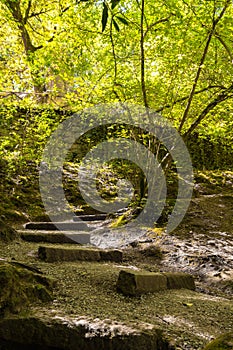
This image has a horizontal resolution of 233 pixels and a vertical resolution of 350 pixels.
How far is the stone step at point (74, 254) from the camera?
3.63m

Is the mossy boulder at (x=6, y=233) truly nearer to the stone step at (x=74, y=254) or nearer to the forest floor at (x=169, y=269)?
the forest floor at (x=169, y=269)

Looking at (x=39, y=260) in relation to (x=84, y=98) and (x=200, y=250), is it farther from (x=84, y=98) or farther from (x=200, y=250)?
(x=84, y=98)

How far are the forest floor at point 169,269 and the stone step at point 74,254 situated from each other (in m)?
0.10

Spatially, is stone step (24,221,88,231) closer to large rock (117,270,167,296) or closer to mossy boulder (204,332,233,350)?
large rock (117,270,167,296)

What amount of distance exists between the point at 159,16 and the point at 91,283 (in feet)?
15.9

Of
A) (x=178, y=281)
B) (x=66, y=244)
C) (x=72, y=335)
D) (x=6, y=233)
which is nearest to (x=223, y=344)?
(x=72, y=335)

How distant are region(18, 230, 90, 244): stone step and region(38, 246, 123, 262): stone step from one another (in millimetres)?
847

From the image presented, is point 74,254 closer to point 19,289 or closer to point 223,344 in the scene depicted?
point 19,289

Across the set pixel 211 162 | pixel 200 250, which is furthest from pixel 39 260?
pixel 211 162

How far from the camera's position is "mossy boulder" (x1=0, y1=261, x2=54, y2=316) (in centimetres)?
207

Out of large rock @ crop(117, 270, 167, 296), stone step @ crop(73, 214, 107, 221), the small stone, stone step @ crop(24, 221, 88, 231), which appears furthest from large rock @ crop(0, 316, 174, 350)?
stone step @ crop(73, 214, 107, 221)

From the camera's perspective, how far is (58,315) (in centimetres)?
205

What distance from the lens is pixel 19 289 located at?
2225 millimetres

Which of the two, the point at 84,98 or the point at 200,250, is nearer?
the point at 200,250
